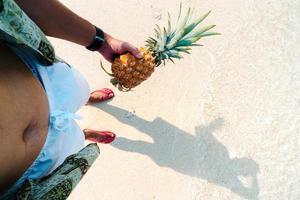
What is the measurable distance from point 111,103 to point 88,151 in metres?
0.94

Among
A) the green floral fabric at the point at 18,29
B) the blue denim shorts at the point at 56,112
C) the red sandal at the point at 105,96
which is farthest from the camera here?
the red sandal at the point at 105,96

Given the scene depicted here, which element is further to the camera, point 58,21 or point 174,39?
point 174,39

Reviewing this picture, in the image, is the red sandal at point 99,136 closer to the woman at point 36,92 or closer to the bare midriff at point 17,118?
the woman at point 36,92

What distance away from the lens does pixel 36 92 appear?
112 cm

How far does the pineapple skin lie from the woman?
0.44 ft

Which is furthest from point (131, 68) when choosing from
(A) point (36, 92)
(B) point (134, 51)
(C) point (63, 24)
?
(A) point (36, 92)

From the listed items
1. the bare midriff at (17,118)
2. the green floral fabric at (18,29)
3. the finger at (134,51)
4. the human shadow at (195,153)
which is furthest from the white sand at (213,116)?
the green floral fabric at (18,29)

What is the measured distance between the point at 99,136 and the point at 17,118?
112 cm

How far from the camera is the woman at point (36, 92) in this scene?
0.98 meters

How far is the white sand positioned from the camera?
2049 millimetres

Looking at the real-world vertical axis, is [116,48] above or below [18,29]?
below

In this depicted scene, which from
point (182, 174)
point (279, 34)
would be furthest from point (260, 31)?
point (182, 174)

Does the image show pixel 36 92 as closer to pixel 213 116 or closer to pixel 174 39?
pixel 174 39

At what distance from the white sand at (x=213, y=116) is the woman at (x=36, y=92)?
75cm
